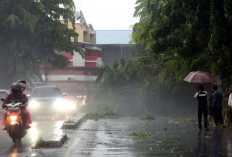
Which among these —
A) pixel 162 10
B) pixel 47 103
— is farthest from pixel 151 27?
pixel 47 103

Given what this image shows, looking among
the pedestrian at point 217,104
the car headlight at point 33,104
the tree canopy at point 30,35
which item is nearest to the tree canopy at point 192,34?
the pedestrian at point 217,104

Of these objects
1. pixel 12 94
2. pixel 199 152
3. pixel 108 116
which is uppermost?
pixel 12 94

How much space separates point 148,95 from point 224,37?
16.5 meters

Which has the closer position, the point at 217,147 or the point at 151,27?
the point at 217,147

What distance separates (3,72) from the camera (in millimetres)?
49875

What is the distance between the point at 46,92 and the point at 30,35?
19662 millimetres

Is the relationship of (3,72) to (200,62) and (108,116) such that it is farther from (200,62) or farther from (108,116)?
(200,62)

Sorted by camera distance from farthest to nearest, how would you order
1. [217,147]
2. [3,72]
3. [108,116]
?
[3,72] < [108,116] < [217,147]

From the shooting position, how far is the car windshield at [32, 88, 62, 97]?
30422 mm

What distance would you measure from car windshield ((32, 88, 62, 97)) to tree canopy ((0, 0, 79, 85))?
55.1 feet

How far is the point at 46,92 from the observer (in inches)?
1209

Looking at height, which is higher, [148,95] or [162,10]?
[162,10]

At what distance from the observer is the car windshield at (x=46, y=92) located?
3042cm

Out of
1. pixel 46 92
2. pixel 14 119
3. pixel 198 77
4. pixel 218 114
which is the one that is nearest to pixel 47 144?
pixel 14 119
